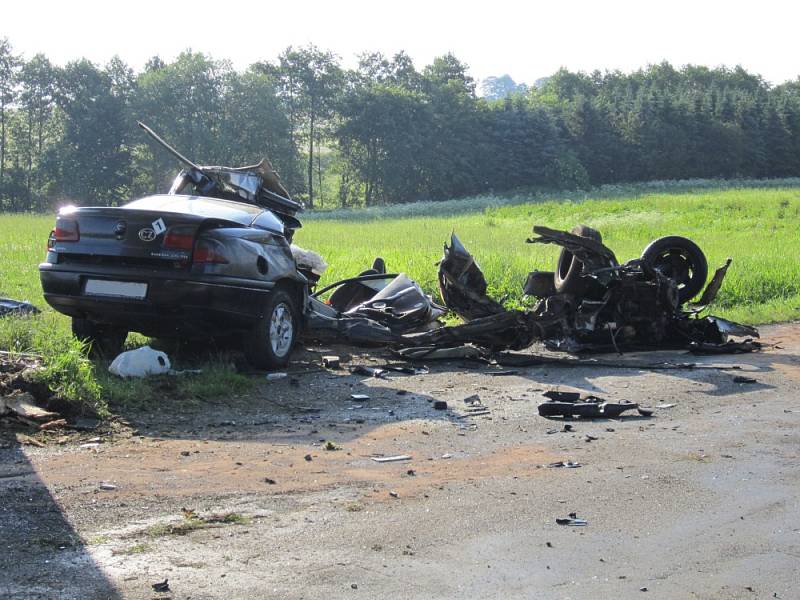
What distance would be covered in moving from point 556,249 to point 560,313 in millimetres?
15207

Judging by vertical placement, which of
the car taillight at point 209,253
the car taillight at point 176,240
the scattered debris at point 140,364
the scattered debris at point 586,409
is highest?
the car taillight at point 176,240

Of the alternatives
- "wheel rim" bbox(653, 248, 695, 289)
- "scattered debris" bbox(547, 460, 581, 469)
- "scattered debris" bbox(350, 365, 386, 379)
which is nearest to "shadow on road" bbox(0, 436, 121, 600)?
"scattered debris" bbox(547, 460, 581, 469)

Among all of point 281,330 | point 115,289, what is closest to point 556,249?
point 281,330

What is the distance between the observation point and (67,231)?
8719 millimetres

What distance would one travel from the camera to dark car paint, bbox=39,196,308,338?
839 centimetres

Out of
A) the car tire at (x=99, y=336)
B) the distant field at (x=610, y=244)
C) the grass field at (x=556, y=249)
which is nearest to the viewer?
the car tire at (x=99, y=336)

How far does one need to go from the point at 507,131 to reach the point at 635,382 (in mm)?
95541

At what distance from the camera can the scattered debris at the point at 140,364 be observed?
26.9 ft

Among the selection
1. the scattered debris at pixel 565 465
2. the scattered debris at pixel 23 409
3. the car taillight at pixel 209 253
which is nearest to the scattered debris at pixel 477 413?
the scattered debris at pixel 565 465

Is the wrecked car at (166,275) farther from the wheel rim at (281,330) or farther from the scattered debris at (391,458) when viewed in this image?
the scattered debris at (391,458)

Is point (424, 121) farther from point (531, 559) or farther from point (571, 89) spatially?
point (531, 559)

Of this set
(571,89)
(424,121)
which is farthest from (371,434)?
(571,89)

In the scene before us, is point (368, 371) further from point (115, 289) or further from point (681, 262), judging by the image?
point (681, 262)

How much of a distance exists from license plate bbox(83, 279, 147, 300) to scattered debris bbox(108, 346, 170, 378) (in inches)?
18.9
